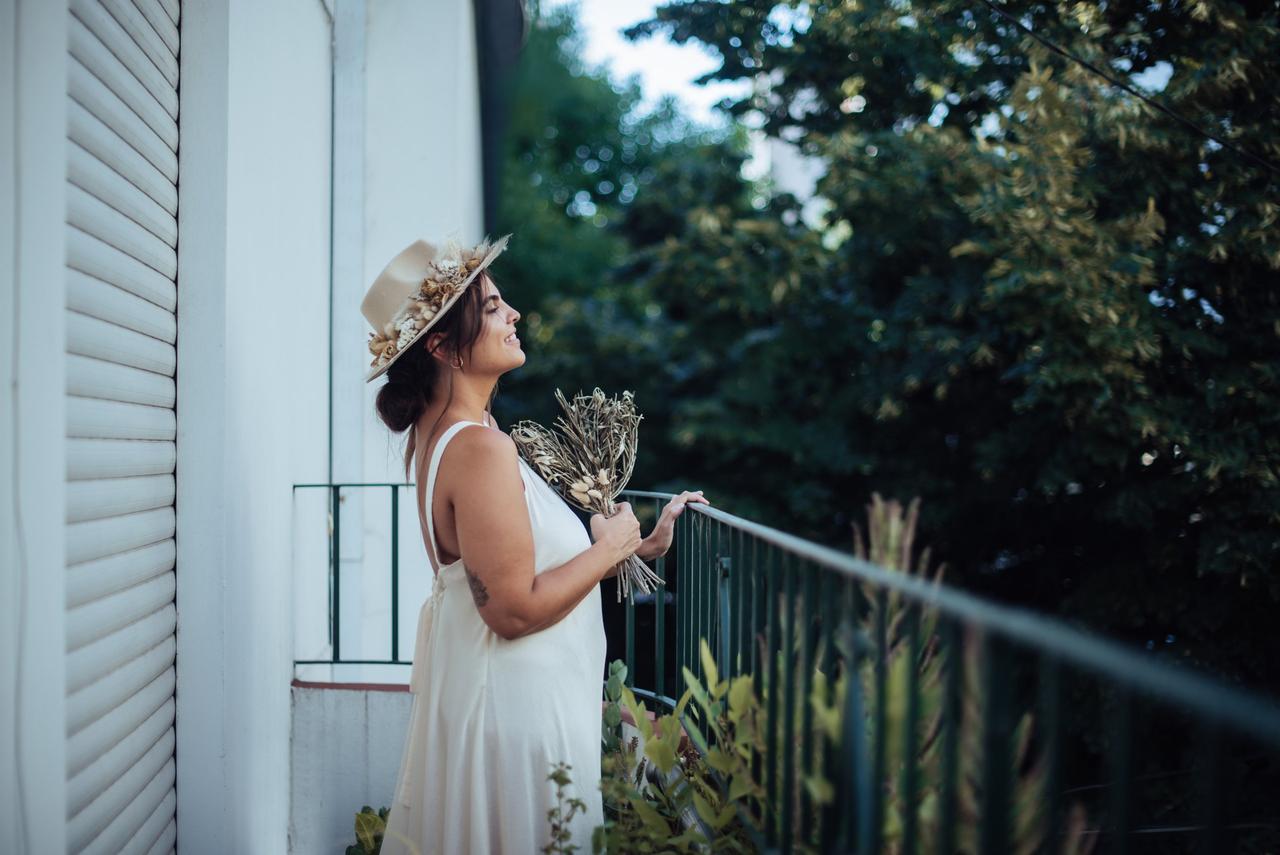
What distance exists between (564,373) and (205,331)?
8.12m

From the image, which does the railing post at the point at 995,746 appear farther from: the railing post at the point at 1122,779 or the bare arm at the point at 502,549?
the bare arm at the point at 502,549

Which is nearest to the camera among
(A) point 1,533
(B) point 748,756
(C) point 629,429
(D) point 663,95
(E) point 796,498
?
(A) point 1,533

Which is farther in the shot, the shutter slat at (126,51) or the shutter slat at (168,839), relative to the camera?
the shutter slat at (168,839)

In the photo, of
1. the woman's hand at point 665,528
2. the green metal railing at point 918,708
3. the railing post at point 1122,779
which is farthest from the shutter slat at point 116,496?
the railing post at point 1122,779

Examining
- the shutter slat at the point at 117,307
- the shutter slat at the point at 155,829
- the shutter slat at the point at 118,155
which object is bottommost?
the shutter slat at the point at 155,829

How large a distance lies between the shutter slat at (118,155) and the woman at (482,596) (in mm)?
546

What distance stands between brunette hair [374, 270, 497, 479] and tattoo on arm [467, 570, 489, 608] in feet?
1.05

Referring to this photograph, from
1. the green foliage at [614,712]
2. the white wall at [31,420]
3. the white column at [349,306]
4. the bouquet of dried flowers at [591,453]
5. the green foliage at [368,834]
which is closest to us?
the white wall at [31,420]

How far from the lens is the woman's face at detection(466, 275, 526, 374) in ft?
6.47

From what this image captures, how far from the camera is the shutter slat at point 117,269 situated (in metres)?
1.74

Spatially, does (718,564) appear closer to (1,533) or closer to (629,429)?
(629,429)

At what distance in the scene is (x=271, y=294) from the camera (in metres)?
2.78

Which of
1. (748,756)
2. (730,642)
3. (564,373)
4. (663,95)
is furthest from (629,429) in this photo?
(663,95)

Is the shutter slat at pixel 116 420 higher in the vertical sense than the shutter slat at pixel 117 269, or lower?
lower
